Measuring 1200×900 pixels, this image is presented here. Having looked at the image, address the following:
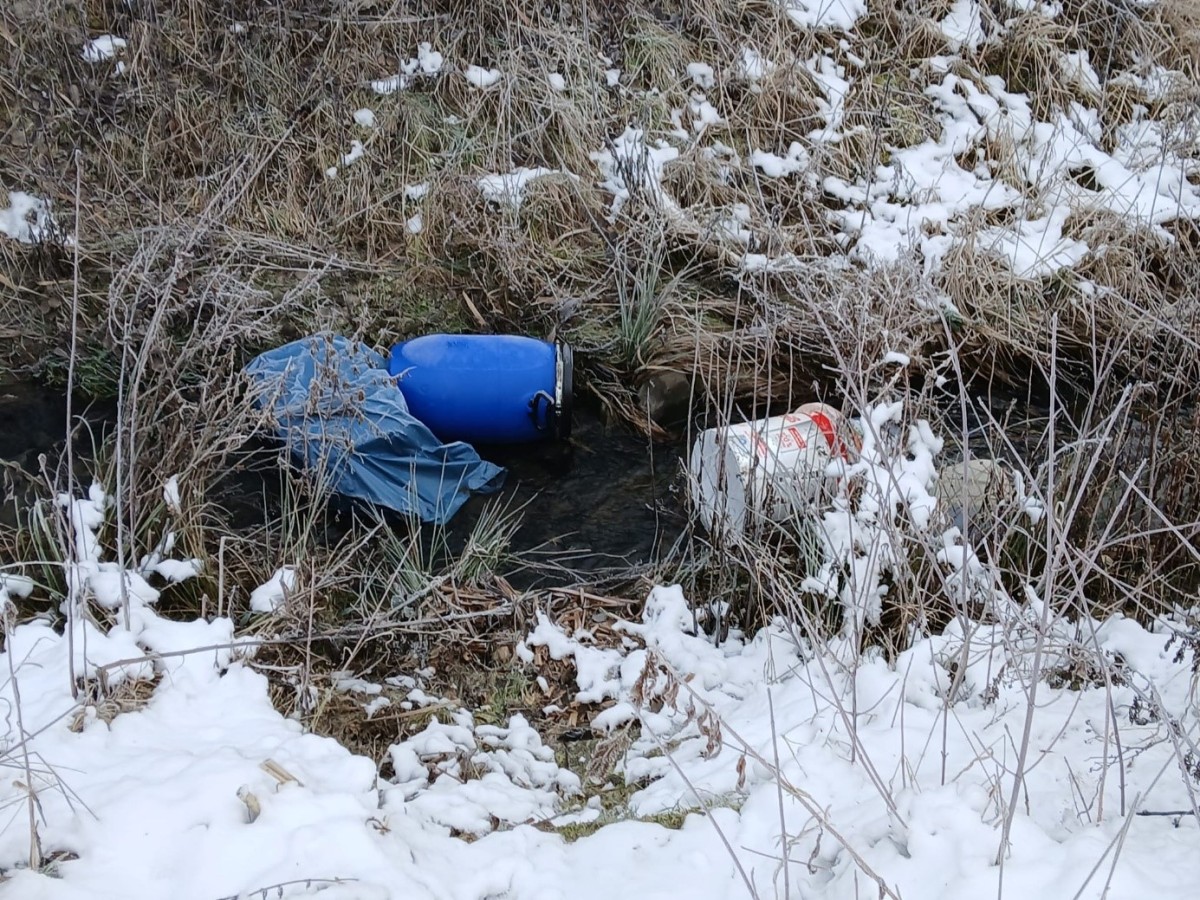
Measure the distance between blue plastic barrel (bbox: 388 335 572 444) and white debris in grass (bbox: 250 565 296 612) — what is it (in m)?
1.33

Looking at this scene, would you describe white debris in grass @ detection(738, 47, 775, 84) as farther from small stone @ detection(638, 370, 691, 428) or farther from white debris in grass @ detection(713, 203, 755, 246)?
small stone @ detection(638, 370, 691, 428)

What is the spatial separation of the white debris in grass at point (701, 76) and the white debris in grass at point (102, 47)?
3.06m

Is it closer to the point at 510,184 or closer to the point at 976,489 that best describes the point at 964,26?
the point at 510,184

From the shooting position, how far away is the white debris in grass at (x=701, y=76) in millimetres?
5418

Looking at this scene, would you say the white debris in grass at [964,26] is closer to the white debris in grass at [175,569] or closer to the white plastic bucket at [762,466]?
the white plastic bucket at [762,466]

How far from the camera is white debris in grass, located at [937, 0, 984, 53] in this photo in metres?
5.66

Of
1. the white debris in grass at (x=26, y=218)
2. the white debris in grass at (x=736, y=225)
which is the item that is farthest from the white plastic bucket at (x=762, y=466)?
the white debris in grass at (x=26, y=218)

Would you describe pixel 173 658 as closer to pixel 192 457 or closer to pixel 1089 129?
pixel 192 457

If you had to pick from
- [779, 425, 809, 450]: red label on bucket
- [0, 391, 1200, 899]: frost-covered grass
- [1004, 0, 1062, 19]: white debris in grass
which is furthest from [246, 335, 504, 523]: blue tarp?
[1004, 0, 1062, 19]: white debris in grass

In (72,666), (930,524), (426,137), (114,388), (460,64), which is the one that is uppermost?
(460,64)

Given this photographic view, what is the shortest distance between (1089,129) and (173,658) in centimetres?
541

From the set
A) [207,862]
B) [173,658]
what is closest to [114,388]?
[173,658]

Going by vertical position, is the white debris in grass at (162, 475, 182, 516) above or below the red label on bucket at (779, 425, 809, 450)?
below

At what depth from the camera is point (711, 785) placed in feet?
7.18
